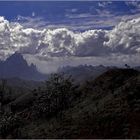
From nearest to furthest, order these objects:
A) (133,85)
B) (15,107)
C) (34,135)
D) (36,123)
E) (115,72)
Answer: (34,135) → (133,85) → (36,123) → (115,72) → (15,107)

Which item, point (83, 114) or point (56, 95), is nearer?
point (83, 114)

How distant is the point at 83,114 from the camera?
90.9 meters

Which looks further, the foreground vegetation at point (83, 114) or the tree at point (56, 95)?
the tree at point (56, 95)

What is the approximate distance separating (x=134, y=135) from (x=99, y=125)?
13441mm

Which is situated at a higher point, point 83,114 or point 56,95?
point 56,95

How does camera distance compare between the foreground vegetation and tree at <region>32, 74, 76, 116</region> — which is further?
tree at <region>32, 74, 76, 116</region>

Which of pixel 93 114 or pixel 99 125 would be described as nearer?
pixel 99 125

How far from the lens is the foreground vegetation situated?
77.8 meters

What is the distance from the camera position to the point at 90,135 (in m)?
76.0

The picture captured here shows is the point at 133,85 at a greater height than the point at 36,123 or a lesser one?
greater

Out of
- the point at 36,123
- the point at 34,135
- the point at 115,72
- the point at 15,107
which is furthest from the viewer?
the point at 15,107

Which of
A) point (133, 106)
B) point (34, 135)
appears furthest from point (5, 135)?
point (133, 106)

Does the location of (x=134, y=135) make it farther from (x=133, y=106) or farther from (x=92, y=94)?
(x=92, y=94)

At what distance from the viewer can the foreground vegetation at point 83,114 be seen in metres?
77.8
